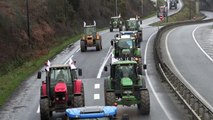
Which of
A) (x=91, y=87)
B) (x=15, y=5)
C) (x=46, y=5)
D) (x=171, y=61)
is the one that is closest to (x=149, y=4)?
(x=46, y=5)

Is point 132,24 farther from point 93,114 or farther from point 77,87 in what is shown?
point 93,114

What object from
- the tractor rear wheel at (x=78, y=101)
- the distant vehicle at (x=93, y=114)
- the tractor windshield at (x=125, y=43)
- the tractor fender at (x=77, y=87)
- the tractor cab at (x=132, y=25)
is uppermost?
the tractor cab at (x=132, y=25)

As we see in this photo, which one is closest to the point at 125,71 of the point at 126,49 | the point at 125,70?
the point at 125,70

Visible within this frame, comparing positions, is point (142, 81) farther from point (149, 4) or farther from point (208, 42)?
point (149, 4)

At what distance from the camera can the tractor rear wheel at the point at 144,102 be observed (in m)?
20.7

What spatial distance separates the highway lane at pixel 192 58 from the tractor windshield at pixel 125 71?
18.2ft

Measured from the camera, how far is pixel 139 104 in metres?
21.1

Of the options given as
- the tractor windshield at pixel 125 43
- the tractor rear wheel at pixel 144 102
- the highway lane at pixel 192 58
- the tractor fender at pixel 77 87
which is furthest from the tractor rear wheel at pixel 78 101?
the tractor windshield at pixel 125 43

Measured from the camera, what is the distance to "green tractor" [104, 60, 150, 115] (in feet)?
67.7

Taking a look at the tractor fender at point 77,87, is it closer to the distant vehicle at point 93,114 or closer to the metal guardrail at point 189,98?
the metal guardrail at point 189,98

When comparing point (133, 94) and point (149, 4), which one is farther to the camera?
point (149, 4)

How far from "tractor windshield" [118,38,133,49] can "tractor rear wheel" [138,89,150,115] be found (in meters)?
13.2

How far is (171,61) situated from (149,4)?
10675cm

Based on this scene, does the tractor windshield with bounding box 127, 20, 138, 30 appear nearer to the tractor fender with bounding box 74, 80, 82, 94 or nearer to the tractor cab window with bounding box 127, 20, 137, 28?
the tractor cab window with bounding box 127, 20, 137, 28
